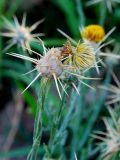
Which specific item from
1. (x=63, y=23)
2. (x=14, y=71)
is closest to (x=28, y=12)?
(x=63, y=23)

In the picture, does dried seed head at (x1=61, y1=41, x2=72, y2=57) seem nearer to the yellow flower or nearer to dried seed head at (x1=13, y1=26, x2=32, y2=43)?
the yellow flower

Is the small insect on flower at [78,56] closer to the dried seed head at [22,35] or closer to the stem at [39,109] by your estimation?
the stem at [39,109]

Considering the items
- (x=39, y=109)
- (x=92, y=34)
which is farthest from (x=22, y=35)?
(x=39, y=109)

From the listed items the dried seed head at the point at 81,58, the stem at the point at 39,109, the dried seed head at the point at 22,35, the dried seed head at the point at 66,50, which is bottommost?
the stem at the point at 39,109

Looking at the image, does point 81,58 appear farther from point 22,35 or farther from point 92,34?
point 22,35

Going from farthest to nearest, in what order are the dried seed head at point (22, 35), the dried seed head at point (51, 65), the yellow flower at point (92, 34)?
the dried seed head at point (22, 35) < the yellow flower at point (92, 34) < the dried seed head at point (51, 65)

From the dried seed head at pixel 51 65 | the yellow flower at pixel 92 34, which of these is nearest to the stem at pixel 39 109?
the dried seed head at pixel 51 65

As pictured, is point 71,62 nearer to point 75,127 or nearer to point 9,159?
point 75,127

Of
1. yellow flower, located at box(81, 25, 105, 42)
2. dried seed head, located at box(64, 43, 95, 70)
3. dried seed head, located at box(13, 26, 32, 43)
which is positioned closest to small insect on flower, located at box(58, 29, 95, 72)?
dried seed head, located at box(64, 43, 95, 70)
